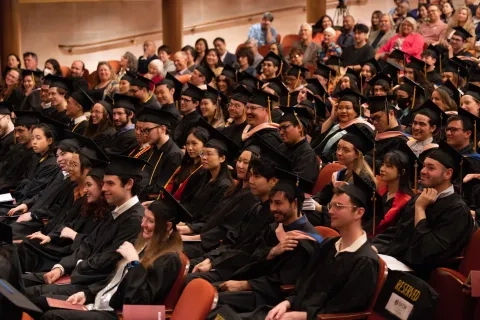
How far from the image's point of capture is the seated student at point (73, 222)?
6047mm

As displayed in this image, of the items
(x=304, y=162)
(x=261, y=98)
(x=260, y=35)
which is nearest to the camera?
(x=304, y=162)

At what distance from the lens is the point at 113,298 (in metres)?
4.93

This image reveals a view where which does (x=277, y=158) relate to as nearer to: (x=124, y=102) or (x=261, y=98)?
(x=261, y=98)

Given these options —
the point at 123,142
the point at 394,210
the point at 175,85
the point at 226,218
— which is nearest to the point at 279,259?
the point at 394,210

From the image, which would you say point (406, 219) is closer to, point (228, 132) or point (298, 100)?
point (228, 132)

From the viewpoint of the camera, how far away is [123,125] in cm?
906

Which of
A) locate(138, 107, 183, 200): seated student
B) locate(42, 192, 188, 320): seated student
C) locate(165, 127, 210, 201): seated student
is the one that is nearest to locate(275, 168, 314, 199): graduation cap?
locate(42, 192, 188, 320): seated student

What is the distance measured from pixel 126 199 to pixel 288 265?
47.4 inches

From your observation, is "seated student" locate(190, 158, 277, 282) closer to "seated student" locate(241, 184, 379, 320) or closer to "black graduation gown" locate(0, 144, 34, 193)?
"seated student" locate(241, 184, 379, 320)

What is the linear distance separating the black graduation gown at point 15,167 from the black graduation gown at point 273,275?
155 inches

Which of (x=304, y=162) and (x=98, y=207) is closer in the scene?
(x=98, y=207)

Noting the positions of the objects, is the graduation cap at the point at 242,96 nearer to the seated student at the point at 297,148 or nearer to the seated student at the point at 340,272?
the seated student at the point at 297,148

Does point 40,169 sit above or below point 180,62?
below

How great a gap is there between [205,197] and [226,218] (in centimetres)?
59
